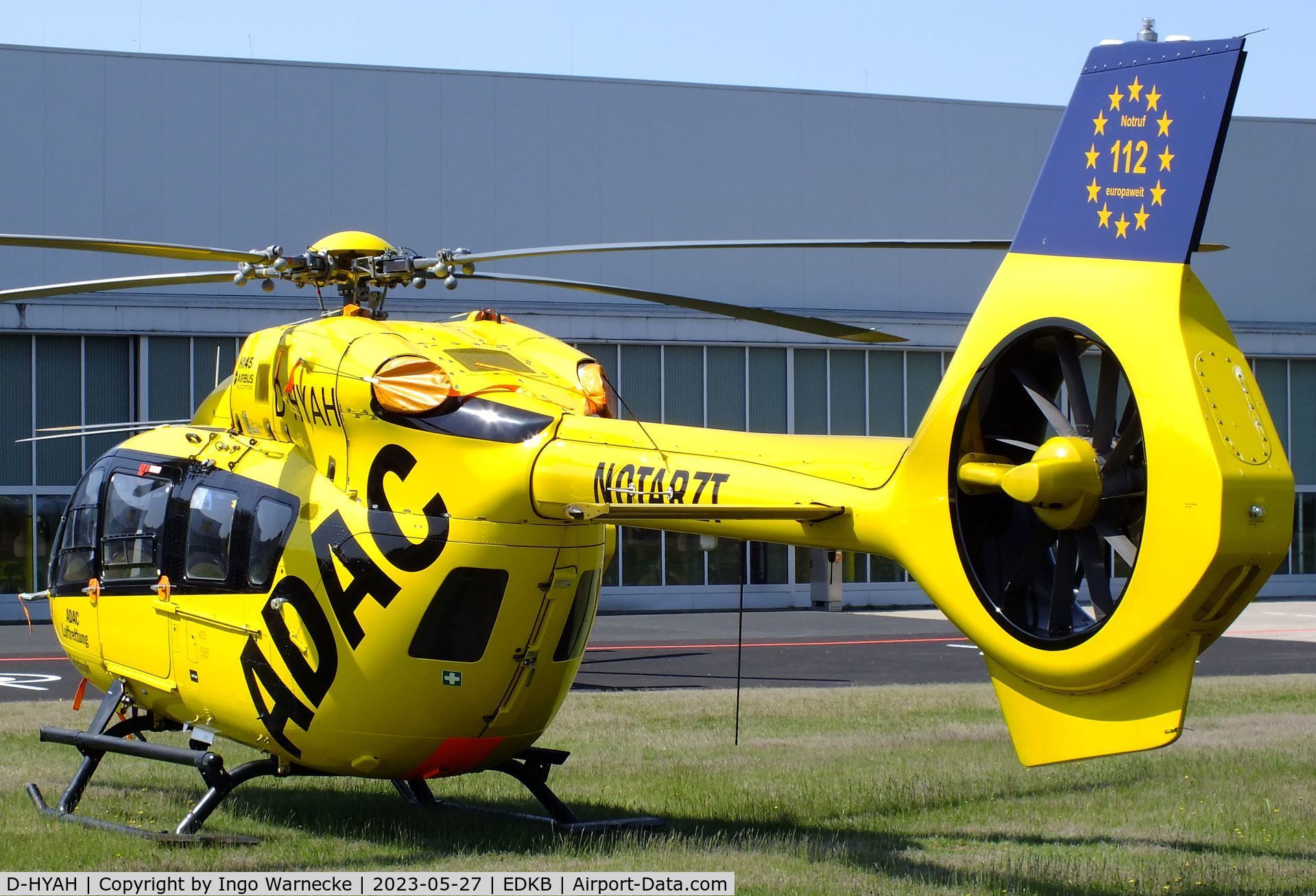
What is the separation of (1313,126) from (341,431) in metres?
41.4

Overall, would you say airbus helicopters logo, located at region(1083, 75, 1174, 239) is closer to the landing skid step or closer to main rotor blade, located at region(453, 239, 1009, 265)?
main rotor blade, located at region(453, 239, 1009, 265)

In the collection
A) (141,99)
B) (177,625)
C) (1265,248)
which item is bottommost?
(177,625)

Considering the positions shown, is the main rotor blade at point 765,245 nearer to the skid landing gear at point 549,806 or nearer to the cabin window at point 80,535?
the skid landing gear at point 549,806

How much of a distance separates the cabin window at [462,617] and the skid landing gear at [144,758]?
165cm

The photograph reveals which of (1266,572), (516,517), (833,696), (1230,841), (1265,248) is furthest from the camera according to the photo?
(1265,248)

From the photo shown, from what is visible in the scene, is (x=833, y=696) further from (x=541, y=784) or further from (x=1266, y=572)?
(x=1266, y=572)

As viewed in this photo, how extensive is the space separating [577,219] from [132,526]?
2673 cm

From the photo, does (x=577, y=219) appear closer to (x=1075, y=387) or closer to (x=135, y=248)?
(x=135, y=248)

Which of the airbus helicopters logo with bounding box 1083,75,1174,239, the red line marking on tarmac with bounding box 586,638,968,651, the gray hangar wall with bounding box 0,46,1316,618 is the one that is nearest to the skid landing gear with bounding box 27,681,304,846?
the airbus helicopters logo with bounding box 1083,75,1174,239

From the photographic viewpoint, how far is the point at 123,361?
33.5m

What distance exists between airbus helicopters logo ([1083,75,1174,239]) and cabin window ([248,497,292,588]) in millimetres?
5812

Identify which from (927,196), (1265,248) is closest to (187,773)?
(927,196)

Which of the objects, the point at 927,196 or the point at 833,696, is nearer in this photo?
the point at 833,696

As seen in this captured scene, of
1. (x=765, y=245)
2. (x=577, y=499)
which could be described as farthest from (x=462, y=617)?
(x=765, y=245)
